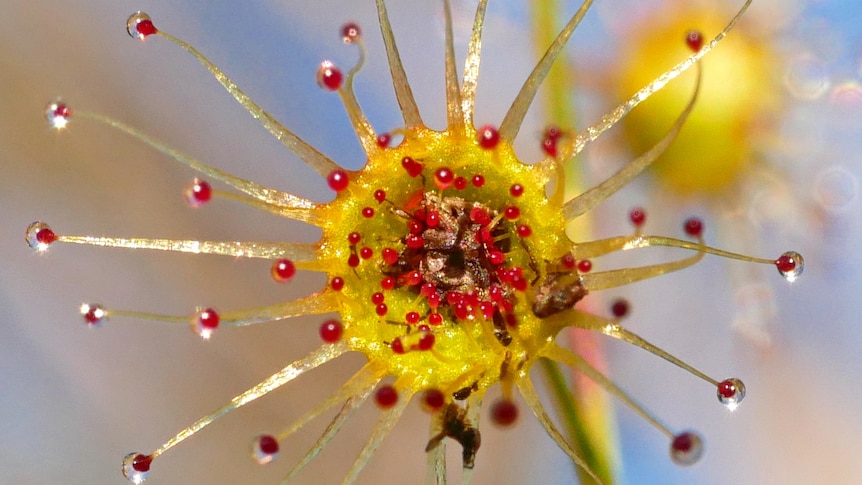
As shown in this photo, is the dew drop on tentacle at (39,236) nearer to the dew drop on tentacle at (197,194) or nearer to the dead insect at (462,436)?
the dew drop on tentacle at (197,194)

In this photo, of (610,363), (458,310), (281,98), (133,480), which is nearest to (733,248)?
(610,363)

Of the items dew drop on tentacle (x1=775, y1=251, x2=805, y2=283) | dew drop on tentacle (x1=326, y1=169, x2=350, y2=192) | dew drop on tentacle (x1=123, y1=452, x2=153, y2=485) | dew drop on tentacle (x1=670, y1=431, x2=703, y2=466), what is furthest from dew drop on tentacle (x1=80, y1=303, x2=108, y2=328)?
dew drop on tentacle (x1=775, y1=251, x2=805, y2=283)

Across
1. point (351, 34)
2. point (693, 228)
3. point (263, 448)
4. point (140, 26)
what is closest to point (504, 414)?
point (263, 448)

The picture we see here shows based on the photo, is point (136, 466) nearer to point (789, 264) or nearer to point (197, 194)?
point (197, 194)

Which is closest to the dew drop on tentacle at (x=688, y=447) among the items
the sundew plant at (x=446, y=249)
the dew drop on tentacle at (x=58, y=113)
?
the sundew plant at (x=446, y=249)

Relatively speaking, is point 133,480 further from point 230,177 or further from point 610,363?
point 610,363

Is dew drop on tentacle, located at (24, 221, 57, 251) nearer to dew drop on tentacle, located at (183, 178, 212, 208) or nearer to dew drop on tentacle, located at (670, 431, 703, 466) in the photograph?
dew drop on tentacle, located at (183, 178, 212, 208)
